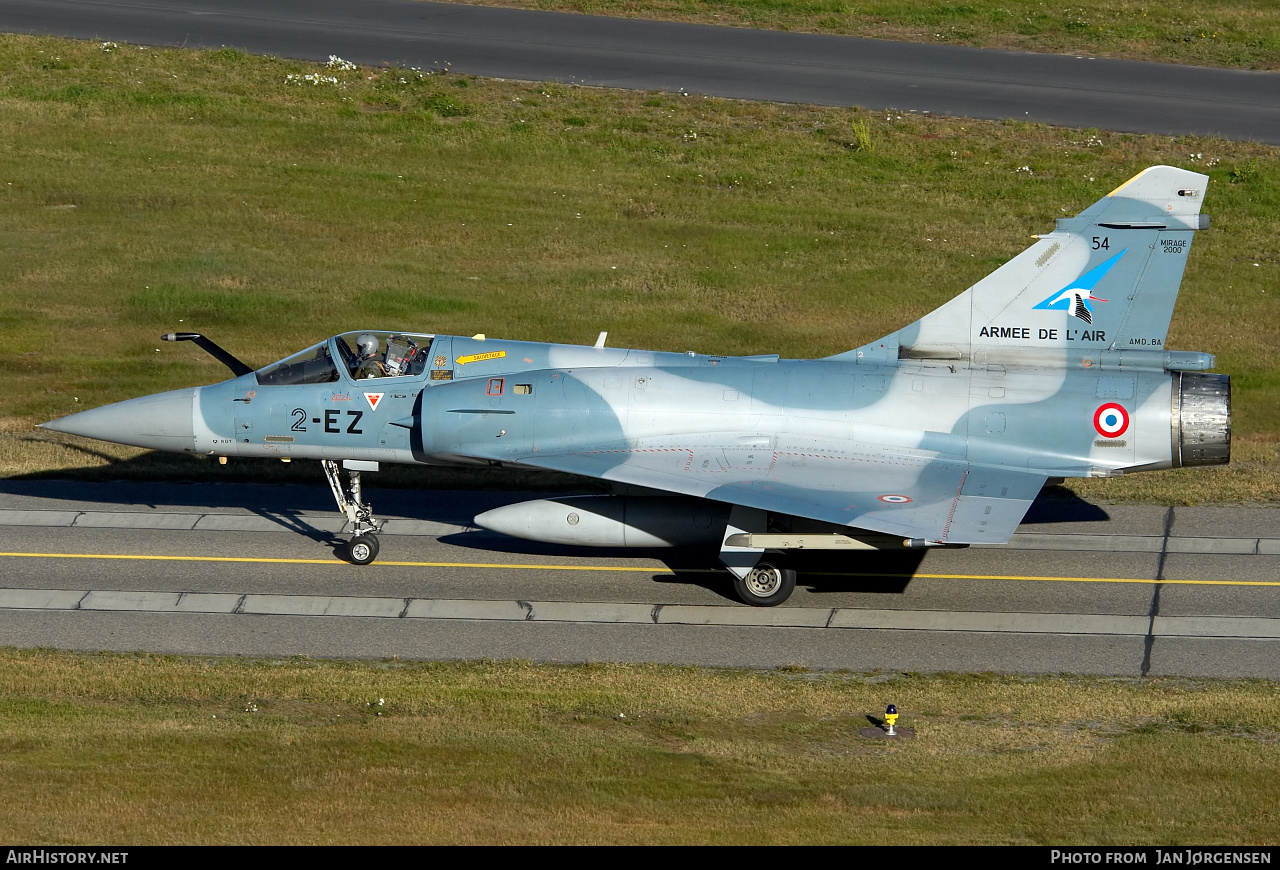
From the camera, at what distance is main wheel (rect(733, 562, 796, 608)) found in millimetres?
18656

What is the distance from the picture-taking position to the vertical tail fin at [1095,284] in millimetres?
A: 18844

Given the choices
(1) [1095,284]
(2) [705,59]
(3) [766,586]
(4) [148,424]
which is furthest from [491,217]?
(1) [1095,284]

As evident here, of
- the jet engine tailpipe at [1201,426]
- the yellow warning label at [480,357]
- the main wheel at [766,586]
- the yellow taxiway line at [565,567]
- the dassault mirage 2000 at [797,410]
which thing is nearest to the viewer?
the jet engine tailpipe at [1201,426]

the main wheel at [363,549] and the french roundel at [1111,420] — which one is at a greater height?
the french roundel at [1111,420]

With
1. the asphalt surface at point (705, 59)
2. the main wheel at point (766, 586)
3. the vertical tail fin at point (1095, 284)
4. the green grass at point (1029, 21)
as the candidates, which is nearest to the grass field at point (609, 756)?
the main wheel at point (766, 586)

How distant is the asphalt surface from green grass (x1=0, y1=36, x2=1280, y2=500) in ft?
4.25

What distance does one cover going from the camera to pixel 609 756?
14516 millimetres

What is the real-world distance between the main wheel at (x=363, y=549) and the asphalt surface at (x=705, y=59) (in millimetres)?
23002

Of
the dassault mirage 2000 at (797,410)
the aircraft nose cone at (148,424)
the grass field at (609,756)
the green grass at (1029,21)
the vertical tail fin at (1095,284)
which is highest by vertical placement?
the green grass at (1029,21)

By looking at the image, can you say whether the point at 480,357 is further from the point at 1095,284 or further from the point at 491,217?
the point at 491,217

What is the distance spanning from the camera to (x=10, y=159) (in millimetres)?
36156

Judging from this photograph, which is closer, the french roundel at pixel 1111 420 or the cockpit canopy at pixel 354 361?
the french roundel at pixel 1111 420

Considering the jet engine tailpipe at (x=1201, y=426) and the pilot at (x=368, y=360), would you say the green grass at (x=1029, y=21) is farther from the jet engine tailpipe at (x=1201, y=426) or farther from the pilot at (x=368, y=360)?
the pilot at (x=368, y=360)

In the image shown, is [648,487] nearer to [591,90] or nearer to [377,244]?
[377,244]
